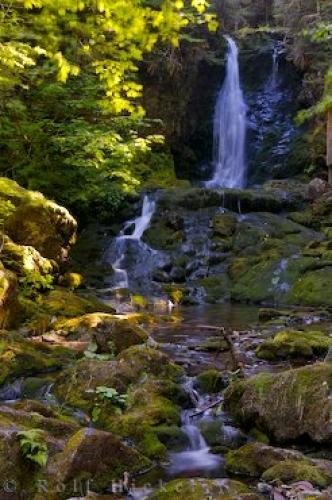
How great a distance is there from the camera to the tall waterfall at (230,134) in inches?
1004

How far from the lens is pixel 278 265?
50.3 ft

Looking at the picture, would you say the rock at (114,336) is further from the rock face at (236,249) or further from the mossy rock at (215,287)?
the mossy rock at (215,287)

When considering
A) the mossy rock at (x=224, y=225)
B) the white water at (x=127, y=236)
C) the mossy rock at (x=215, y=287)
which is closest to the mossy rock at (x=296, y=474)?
the mossy rock at (x=215, y=287)

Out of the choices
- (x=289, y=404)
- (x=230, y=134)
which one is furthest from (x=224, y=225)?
(x=289, y=404)

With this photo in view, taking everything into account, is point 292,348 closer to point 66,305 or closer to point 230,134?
point 66,305

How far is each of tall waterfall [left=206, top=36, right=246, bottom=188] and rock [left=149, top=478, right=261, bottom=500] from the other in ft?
69.0

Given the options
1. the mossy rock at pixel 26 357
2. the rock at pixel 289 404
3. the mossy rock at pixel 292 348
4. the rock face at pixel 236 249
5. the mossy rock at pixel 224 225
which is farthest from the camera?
the mossy rock at pixel 224 225

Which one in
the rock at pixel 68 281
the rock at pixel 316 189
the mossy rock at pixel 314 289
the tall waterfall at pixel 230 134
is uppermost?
the tall waterfall at pixel 230 134

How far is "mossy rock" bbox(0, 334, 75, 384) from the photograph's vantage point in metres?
6.93

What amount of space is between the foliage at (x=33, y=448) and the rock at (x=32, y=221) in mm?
6936

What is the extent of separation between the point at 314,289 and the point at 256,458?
9293 millimetres

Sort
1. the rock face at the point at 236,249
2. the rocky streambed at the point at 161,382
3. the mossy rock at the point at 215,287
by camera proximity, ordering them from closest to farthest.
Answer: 1. the rocky streambed at the point at 161,382
2. the rock face at the point at 236,249
3. the mossy rock at the point at 215,287

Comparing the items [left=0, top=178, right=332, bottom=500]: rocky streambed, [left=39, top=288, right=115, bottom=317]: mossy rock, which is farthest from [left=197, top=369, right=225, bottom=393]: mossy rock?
[left=39, top=288, right=115, bottom=317]: mossy rock

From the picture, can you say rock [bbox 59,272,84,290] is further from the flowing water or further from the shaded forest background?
the flowing water
